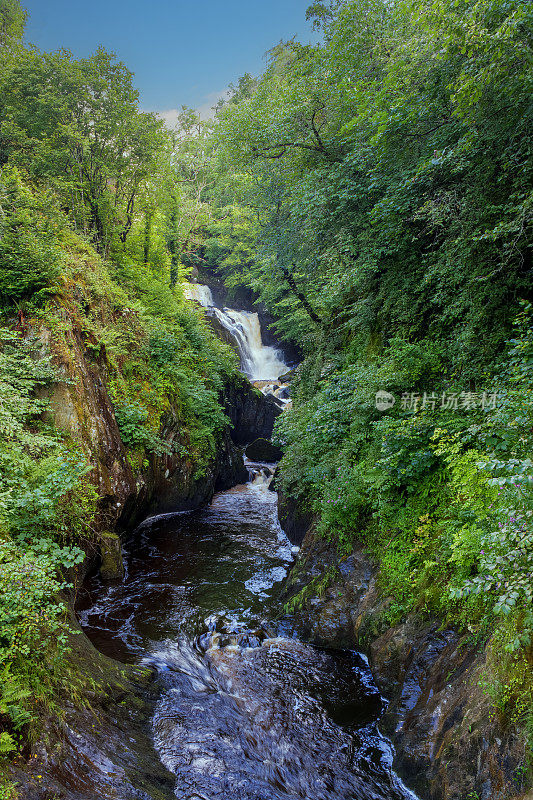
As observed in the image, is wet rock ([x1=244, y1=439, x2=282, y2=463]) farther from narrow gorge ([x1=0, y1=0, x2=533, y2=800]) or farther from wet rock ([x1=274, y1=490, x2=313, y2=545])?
wet rock ([x1=274, y1=490, x2=313, y2=545])

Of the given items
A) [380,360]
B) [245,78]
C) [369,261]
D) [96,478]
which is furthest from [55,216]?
[245,78]

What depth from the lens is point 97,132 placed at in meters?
12.8

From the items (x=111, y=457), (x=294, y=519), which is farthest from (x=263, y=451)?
(x=111, y=457)

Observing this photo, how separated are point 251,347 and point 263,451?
10.7 m

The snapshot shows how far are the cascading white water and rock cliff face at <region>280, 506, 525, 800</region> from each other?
2020cm

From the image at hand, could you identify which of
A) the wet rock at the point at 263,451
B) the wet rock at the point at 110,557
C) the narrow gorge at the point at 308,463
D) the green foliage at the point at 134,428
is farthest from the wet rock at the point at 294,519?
the wet rock at the point at 263,451

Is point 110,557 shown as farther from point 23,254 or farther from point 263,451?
point 263,451

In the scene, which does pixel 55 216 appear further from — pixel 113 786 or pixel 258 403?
pixel 258 403

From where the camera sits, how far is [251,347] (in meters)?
27.2

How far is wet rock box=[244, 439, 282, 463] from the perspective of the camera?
1864 cm

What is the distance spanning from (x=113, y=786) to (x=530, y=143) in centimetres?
824

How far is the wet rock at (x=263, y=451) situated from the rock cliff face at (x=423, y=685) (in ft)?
37.9

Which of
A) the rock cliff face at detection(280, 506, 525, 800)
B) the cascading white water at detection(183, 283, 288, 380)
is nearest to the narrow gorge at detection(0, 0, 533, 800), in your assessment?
the rock cliff face at detection(280, 506, 525, 800)

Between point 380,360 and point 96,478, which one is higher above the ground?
point 380,360
